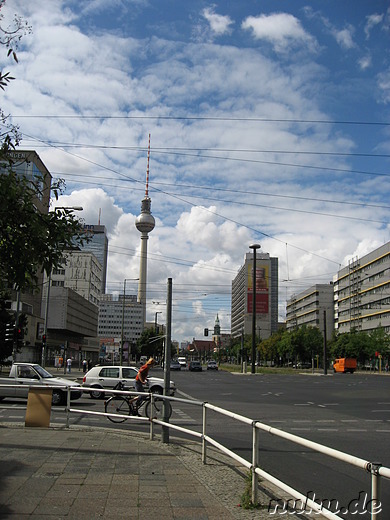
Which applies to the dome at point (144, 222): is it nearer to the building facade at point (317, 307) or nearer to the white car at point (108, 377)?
the building facade at point (317, 307)

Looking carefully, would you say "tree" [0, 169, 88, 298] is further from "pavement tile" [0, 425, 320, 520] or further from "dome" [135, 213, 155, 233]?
"dome" [135, 213, 155, 233]

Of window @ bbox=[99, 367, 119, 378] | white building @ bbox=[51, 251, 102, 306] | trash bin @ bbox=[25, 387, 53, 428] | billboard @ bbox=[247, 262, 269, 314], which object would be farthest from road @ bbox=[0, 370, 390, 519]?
white building @ bbox=[51, 251, 102, 306]

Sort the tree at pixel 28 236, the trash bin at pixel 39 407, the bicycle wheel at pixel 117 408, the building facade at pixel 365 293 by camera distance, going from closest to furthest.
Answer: the tree at pixel 28 236 → the trash bin at pixel 39 407 → the bicycle wheel at pixel 117 408 → the building facade at pixel 365 293

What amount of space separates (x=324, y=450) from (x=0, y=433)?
873 centimetres

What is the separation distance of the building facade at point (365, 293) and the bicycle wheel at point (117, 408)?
291ft

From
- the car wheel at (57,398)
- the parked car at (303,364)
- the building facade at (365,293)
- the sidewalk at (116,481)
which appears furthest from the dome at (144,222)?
the sidewalk at (116,481)

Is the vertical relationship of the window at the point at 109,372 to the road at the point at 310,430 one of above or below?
above

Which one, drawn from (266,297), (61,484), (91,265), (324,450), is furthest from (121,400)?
(266,297)

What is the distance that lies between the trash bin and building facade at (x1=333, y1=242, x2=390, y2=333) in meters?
90.6

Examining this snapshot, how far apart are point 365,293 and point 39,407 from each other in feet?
362

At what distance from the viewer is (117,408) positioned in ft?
45.1

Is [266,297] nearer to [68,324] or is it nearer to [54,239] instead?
[68,324]

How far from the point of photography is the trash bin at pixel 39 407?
12.5m

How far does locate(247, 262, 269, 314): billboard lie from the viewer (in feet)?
385
